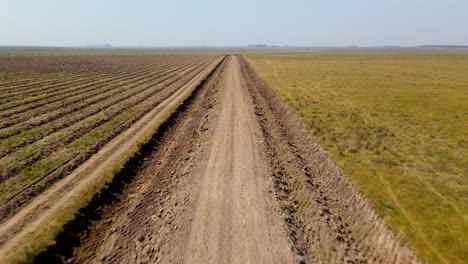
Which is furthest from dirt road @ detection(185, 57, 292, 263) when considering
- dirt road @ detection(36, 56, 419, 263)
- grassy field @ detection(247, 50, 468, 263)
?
grassy field @ detection(247, 50, 468, 263)

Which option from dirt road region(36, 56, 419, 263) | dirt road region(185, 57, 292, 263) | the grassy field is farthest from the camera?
the grassy field

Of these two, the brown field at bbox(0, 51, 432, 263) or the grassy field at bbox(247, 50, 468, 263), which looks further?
the grassy field at bbox(247, 50, 468, 263)

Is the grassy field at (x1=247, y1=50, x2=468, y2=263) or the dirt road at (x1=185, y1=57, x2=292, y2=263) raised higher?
the dirt road at (x1=185, y1=57, x2=292, y2=263)

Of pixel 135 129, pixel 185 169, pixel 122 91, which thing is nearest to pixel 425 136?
pixel 185 169

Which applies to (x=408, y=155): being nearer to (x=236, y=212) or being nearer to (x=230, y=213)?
(x=236, y=212)

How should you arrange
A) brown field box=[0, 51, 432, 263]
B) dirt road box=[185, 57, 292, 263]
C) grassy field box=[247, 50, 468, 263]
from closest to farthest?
1. dirt road box=[185, 57, 292, 263]
2. brown field box=[0, 51, 432, 263]
3. grassy field box=[247, 50, 468, 263]

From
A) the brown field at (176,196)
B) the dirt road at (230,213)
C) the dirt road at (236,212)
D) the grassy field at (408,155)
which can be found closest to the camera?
the dirt road at (236,212)

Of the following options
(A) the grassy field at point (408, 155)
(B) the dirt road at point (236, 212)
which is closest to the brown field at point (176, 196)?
(B) the dirt road at point (236, 212)

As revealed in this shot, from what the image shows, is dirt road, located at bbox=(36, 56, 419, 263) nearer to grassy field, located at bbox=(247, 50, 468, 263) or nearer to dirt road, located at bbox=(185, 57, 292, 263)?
dirt road, located at bbox=(185, 57, 292, 263)

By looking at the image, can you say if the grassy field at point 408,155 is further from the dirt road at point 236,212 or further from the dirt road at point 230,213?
the dirt road at point 236,212
